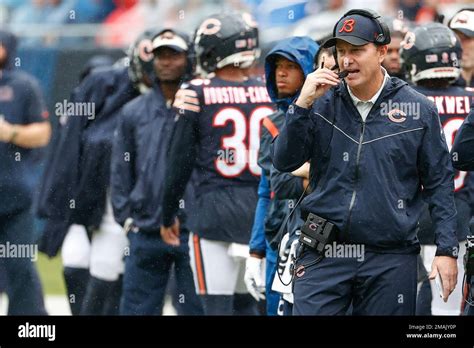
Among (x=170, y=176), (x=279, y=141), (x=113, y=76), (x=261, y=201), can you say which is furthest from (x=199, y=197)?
(x=279, y=141)

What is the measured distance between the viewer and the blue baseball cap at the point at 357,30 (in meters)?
6.37

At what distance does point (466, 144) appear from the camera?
646 centimetres

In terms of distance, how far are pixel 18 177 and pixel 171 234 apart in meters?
1.24

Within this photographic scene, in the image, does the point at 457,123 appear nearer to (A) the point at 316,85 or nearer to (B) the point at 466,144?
(B) the point at 466,144

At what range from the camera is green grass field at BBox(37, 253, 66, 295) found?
1205cm

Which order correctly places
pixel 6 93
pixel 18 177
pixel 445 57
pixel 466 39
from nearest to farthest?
pixel 445 57 → pixel 466 39 → pixel 6 93 → pixel 18 177

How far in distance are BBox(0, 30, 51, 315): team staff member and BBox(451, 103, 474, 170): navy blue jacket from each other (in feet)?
10.8

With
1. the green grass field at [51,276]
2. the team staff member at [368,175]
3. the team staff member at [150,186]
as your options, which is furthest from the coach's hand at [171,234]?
the green grass field at [51,276]

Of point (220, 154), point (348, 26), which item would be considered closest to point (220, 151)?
point (220, 154)

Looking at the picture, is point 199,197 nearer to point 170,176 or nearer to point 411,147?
point 170,176

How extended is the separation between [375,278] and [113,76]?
3657 mm

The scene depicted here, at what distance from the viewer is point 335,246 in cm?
637
